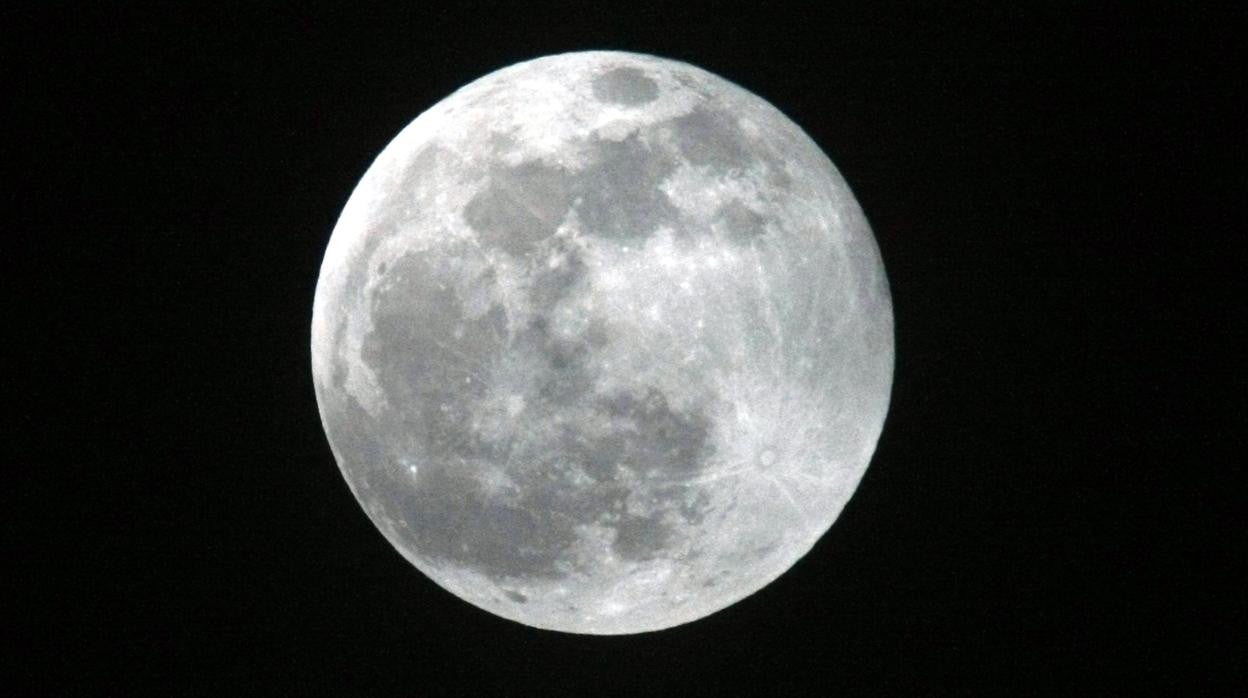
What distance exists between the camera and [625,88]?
431cm

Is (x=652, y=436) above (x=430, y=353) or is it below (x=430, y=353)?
below

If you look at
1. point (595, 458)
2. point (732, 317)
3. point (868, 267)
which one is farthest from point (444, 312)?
point (868, 267)

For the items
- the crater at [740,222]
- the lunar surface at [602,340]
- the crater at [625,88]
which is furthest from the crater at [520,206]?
the crater at [740,222]

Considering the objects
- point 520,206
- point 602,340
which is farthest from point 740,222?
point 520,206

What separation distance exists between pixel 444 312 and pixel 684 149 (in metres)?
1.00

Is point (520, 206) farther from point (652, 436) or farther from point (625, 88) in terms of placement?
point (652, 436)

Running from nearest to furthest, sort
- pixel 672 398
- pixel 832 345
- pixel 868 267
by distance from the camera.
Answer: pixel 672 398 → pixel 832 345 → pixel 868 267

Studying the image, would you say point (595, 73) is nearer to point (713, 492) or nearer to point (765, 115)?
point (765, 115)

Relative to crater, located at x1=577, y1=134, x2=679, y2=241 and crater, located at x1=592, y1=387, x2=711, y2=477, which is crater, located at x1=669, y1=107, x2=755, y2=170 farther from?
crater, located at x1=592, y1=387, x2=711, y2=477

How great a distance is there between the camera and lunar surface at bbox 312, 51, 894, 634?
3916mm

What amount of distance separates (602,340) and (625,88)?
1.01m

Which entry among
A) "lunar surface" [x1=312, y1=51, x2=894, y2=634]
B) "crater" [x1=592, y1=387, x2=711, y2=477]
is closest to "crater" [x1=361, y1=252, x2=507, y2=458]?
"lunar surface" [x1=312, y1=51, x2=894, y2=634]

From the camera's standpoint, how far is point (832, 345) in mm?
4211

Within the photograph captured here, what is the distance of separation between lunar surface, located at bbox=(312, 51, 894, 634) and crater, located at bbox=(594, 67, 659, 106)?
0.01 metres
